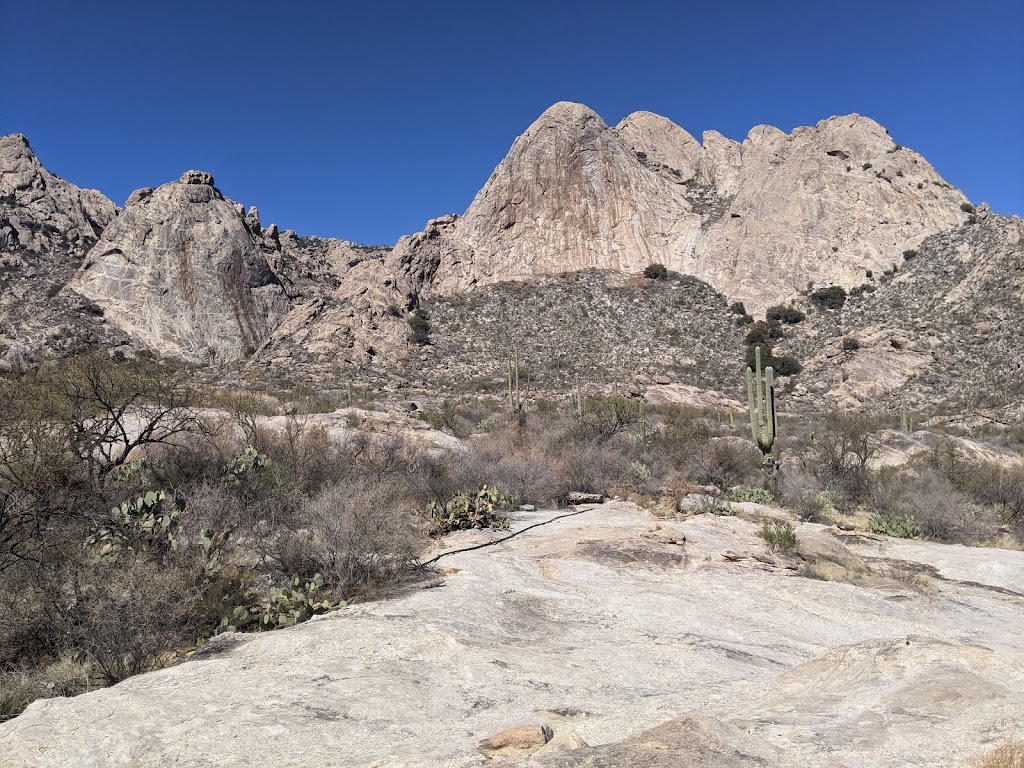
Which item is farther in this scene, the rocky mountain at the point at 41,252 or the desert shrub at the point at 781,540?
the rocky mountain at the point at 41,252

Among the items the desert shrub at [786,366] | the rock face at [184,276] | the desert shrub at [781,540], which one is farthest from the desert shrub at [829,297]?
the rock face at [184,276]

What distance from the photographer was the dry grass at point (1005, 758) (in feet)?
7.46

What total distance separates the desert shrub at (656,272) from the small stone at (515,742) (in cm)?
5313

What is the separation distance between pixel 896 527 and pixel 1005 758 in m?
10.5

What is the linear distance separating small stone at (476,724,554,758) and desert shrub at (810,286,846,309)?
49.9 meters

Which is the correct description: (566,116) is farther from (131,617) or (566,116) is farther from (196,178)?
(131,617)

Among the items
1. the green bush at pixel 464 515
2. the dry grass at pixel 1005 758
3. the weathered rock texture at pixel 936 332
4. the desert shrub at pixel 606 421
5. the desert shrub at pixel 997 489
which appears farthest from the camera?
the weathered rock texture at pixel 936 332

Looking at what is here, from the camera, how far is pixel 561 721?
357 centimetres

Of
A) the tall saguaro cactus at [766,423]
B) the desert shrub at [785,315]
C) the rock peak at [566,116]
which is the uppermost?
the rock peak at [566,116]

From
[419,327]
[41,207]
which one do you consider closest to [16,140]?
[41,207]

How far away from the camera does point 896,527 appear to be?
450 inches

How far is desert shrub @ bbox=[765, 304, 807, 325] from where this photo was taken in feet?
155

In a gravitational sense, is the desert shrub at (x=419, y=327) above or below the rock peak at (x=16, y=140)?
below

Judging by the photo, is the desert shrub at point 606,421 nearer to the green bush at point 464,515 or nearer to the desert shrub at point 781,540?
the desert shrub at point 781,540
